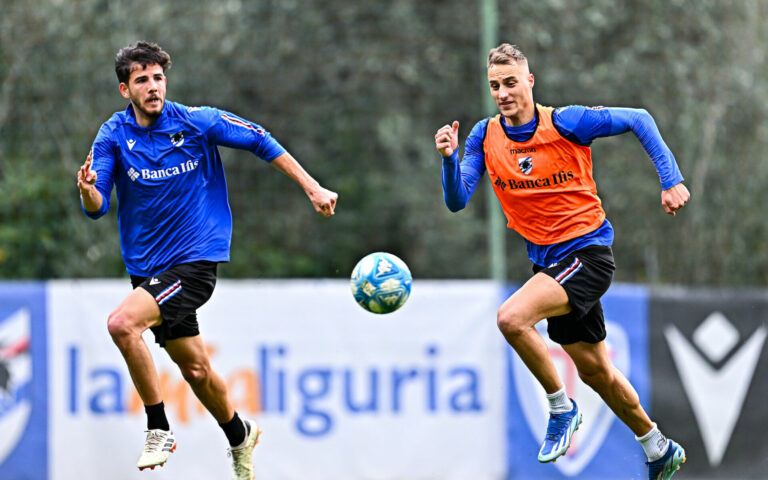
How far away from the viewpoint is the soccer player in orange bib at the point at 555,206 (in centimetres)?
671

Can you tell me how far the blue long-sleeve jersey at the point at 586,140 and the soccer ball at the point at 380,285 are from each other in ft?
1.86

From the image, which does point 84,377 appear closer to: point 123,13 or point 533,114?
point 123,13

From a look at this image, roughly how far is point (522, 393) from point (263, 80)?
446cm

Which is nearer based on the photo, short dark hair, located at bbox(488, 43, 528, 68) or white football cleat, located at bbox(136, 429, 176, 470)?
white football cleat, located at bbox(136, 429, 176, 470)

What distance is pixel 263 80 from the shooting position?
1208cm

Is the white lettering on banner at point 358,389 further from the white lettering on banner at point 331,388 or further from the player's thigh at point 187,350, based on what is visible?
the player's thigh at point 187,350

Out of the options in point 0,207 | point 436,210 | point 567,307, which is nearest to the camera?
point 567,307

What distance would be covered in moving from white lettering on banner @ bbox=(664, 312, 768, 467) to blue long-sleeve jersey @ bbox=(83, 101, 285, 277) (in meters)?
5.14

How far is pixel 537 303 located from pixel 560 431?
84 centimetres

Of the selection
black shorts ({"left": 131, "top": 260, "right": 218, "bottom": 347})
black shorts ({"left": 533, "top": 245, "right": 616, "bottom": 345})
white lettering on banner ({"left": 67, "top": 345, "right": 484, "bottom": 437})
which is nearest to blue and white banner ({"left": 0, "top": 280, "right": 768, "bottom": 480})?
white lettering on banner ({"left": 67, "top": 345, "right": 484, "bottom": 437})

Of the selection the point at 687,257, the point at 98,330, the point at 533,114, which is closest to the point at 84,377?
the point at 98,330

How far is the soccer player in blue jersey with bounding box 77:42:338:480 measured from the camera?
692cm

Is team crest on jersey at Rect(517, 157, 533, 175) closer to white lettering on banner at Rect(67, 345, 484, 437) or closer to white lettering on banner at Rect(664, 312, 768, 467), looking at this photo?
white lettering on banner at Rect(67, 345, 484, 437)

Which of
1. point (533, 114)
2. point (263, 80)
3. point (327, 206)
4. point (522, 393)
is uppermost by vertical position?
point (263, 80)
